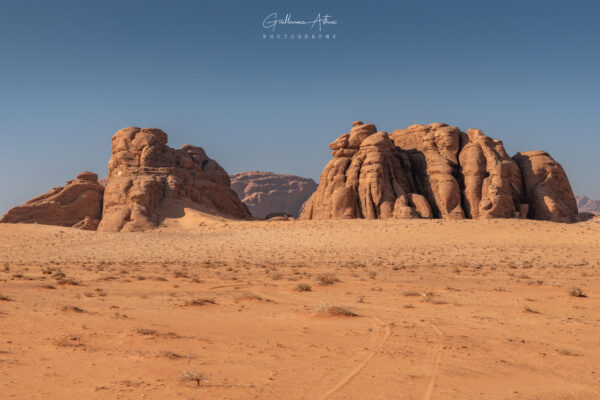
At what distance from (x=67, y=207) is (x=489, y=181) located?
4648 cm

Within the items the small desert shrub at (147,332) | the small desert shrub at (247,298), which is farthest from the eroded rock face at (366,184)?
the small desert shrub at (147,332)

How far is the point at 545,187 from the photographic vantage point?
166ft

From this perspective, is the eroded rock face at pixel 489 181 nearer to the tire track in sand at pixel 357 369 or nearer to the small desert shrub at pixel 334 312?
the small desert shrub at pixel 334 312

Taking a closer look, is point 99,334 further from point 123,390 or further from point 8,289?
point 8,289

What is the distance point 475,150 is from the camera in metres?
50.7

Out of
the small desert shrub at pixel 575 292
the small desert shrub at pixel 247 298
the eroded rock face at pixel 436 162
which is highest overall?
the eroded rock face at pixel 436 162

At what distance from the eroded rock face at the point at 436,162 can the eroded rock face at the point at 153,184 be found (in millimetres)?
23340

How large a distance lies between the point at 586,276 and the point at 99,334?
20.0m

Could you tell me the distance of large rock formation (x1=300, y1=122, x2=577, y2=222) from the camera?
158ft

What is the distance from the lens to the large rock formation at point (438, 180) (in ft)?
158

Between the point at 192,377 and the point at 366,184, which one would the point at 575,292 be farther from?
the point at 366,184

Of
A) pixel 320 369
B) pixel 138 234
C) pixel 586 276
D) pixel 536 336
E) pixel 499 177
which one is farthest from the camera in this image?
pixel 499 177

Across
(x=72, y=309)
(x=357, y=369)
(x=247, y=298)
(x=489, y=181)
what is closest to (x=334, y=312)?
(x=247, y=298)

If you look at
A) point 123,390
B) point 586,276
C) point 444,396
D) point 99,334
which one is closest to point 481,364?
point 444,396
